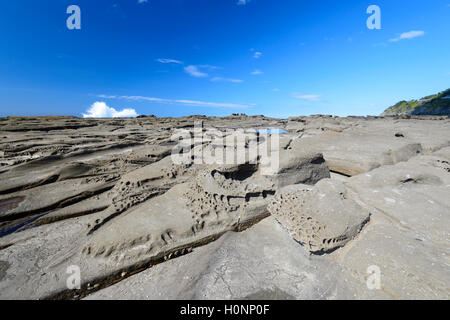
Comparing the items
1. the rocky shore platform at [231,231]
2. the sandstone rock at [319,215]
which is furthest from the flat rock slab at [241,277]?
the sandstone rock at [319,215]

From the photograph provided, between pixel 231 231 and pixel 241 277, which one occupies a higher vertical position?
pixel 231 231

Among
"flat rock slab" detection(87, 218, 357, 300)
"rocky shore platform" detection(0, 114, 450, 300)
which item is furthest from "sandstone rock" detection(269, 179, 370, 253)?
"flat rock slab" detection(87, 218, 357, 300)

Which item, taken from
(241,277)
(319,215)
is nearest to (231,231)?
(241,277)

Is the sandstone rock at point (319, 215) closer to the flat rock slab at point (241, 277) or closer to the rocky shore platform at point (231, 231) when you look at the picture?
the rocky shore platform at point (231, 231)

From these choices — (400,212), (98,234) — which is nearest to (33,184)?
(98,234)

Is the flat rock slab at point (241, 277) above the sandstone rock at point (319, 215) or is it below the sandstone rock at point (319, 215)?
below

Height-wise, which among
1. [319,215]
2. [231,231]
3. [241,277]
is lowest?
[241,277]

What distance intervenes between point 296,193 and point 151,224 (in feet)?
7.55

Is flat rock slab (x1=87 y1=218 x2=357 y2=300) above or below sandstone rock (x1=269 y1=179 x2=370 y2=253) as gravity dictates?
below

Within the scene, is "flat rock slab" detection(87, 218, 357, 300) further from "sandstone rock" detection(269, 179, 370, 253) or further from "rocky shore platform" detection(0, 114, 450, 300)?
"sandstone rock" detection(269, 179, 370, 253)

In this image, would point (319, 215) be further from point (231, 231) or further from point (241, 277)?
point (241, 277)

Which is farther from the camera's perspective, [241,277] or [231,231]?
[231,231]

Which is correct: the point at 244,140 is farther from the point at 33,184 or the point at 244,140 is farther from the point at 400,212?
the point at 33,184

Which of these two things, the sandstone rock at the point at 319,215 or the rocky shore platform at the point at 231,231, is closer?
the rocky shore platform at the point at 231,231
